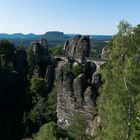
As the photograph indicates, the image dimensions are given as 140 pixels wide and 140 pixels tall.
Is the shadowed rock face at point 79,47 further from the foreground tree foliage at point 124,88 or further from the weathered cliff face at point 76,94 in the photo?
the foreground tree foliage at point 124,88

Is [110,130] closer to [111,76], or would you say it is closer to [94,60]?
[111,76]

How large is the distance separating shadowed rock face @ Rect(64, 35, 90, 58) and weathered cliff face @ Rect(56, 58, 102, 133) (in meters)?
9.37

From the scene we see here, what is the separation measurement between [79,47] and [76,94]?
15.7 m

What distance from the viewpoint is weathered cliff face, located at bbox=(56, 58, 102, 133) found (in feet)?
140

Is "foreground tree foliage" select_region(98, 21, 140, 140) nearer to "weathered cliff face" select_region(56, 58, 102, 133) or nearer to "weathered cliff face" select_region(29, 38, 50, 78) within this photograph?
"weathered cliff face" select_region(56, 58, 102, 133)

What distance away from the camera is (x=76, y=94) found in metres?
44.8

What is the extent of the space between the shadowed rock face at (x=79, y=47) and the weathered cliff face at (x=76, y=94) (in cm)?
937

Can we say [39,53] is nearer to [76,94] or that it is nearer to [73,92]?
[73,92]

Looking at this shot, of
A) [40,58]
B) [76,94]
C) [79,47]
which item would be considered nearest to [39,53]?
[40,58]

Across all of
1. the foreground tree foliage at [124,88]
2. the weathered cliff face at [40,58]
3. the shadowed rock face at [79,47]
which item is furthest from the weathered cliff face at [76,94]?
the foreground tree foliage at [124,88]

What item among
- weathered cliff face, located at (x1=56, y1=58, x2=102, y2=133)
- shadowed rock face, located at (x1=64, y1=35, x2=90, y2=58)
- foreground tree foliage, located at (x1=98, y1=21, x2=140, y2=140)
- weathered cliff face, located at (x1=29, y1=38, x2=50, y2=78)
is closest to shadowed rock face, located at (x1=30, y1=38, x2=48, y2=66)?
weathered cliff face, located at (x1=29, y1=38, x2=50, y2=78)

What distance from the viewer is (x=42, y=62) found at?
65875mm

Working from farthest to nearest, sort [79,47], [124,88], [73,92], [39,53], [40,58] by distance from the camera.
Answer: [39,53], [40,58], [79,47], [73,92], [124,88]

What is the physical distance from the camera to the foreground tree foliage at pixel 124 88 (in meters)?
20.7
